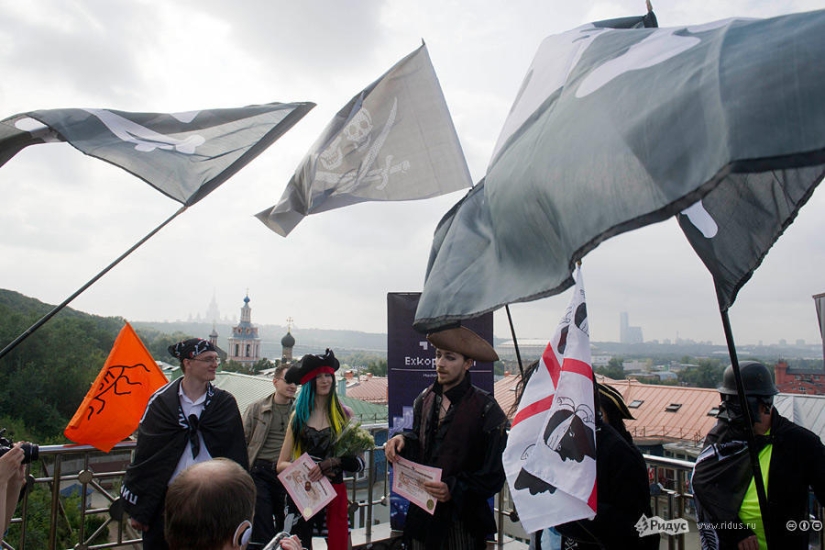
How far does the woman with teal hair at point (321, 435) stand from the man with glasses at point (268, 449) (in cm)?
37

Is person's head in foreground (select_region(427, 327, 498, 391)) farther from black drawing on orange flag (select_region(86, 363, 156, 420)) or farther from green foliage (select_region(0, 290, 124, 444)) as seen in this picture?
green foliage (select_region(0, 290, 124, 444))

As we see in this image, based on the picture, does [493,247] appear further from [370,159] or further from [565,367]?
[370,159]

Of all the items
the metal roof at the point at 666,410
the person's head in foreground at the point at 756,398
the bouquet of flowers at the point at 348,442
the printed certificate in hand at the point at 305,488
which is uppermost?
the person's head in foreground at the point at 756,398

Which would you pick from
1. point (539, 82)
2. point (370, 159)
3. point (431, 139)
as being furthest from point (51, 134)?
point (539, 82)

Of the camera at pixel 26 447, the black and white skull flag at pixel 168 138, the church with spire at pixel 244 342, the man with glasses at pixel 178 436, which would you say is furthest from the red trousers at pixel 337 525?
the church with spire at pixel 244 342

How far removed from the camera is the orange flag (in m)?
4.90

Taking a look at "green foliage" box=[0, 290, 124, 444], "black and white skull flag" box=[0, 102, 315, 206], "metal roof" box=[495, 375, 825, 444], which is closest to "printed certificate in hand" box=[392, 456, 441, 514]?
"black and white skull flag" box=[0, 102, 315, 206]

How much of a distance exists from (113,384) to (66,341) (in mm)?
75353

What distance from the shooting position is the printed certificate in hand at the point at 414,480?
332 cm

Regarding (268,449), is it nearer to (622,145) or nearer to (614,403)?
(614,403)

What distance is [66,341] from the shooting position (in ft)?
224

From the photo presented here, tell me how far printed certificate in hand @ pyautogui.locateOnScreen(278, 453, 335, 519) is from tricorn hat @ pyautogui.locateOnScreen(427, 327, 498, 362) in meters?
1.33

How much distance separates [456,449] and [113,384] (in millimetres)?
3566

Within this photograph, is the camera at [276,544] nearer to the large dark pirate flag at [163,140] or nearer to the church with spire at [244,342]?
the large dark pirate flag at [163,140]
